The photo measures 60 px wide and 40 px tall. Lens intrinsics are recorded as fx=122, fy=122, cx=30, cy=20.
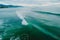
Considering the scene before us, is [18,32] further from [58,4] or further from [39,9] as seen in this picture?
[58,4]

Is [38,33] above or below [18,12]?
below

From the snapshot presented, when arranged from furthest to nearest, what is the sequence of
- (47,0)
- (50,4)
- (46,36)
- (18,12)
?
(47,0) < (50,4) < (18,12) < (46,36)

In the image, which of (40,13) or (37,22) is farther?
(40,13)

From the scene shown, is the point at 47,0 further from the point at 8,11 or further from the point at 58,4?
the point at 8,11

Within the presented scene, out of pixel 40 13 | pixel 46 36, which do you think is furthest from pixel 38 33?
pixel 40 13

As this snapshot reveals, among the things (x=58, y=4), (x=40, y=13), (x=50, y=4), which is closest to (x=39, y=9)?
(x=40, y=13)

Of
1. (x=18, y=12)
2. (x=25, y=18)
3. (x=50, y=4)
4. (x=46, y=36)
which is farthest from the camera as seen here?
(x=50, y=4)
